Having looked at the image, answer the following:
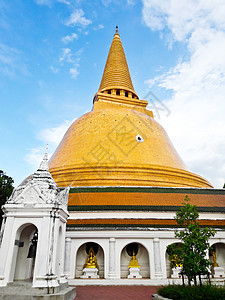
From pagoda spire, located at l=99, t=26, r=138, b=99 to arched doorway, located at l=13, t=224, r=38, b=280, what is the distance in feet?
63.2

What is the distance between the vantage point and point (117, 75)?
1054 inches

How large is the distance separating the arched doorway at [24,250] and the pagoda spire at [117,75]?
19.3 meters

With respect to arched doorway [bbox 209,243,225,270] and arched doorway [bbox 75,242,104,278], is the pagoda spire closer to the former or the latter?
arched doorway [bbox 75,242,104,278]

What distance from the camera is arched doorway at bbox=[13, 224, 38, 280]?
24.7 ft

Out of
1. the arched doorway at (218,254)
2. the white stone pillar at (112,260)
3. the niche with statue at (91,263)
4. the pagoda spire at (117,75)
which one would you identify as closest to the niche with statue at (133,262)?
the white stone pillar at (112,260)

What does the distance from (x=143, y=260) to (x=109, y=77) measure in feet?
67.6

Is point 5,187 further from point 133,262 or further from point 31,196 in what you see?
point 133,262

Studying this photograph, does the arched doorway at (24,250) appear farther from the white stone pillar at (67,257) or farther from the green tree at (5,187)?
the green tree at (5,187)

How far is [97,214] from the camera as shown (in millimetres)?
11758

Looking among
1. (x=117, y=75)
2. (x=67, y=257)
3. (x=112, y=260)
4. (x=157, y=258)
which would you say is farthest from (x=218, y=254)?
(x=117, y=75)

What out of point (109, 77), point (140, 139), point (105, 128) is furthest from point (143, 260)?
point (109, 77)

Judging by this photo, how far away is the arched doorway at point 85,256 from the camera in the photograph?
11156mm

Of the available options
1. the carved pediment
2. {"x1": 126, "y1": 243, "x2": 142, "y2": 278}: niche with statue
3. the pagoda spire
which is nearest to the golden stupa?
the pagoda spire

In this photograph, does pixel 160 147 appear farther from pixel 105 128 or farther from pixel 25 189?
pixel 25 189
